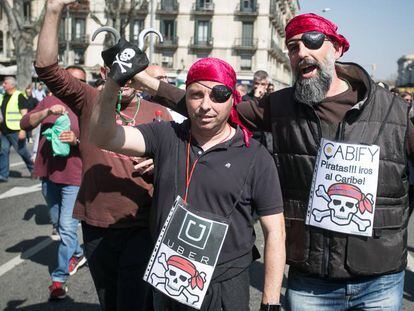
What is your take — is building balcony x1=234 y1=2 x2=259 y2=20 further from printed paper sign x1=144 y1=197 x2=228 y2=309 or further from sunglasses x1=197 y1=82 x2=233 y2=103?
printed paper sign x1=144 y1=197 x2=228 y2=309

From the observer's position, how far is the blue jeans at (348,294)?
2238 millimetres

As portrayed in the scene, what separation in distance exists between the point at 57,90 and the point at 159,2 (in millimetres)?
49324

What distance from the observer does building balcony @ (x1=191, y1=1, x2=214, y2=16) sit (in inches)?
1928

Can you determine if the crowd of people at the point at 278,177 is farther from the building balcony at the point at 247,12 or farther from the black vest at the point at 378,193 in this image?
the building balcony at the point at 247,12

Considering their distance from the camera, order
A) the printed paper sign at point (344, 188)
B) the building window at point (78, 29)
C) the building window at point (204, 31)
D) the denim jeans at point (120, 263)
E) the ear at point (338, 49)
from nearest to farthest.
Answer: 1. the printed paper sign at point (344, 188)
2. the ear at point (338, 49)
3. the denim jeans at point (120, 263)
4. the building window at point (204, 31)
5. the building window at point (78, 29)

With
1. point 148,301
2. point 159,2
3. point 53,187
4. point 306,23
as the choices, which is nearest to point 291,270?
point 148,301

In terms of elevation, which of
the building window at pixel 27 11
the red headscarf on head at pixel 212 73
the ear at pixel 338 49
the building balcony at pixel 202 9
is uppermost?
the building balcony at pixel 202 9

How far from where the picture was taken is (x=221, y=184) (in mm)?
2051

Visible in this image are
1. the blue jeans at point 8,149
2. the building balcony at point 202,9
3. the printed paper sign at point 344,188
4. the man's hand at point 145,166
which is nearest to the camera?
the printed paper sign at point 344,188

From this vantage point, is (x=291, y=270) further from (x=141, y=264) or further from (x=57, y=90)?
(x=57, y=90)

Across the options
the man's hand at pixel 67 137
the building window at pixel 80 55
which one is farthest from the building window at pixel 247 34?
the man's hand at pixel 67 137

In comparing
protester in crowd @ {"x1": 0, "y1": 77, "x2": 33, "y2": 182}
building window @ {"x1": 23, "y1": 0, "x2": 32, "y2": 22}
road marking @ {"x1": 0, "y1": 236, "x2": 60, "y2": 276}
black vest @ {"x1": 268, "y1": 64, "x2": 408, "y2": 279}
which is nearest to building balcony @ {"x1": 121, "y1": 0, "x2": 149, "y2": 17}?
building window @ {"x1": 23, "y1": 0, "x2": 32, "y2": 22}

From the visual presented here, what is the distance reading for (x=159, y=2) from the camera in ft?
162

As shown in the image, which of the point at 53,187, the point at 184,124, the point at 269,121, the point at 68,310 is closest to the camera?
the point at 184,124
